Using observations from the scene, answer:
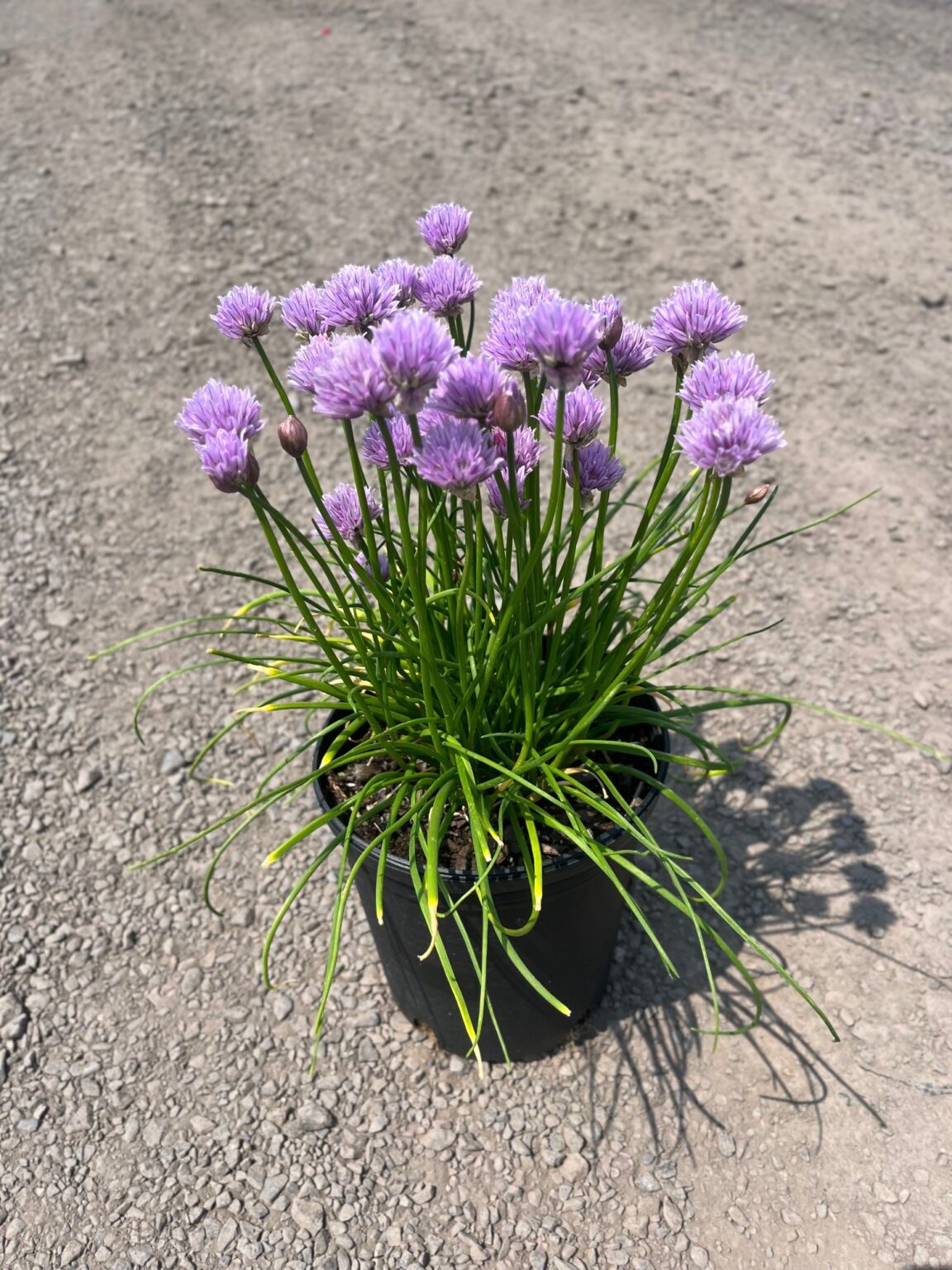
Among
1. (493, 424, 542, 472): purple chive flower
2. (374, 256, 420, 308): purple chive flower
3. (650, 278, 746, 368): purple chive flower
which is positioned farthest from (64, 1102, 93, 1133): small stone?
(650, 278, 746, 368): purple chive flower

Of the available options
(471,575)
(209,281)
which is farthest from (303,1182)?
(209,281)

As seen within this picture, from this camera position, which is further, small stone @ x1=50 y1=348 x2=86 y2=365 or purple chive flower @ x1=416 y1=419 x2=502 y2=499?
small stone @ x1=50 y1=348 x2=86 y2=365

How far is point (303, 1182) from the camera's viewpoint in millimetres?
1744

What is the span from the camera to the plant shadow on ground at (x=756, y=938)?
72.9 inches

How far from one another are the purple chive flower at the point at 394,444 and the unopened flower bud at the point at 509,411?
0.21 meters

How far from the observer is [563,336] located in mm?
1095

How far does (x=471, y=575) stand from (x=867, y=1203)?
1182 millimetres

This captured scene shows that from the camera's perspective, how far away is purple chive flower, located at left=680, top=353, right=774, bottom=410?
1282mm

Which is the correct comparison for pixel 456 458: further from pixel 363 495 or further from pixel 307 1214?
pixel 307 1214

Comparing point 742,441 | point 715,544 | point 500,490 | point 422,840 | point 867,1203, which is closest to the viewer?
point 742,441

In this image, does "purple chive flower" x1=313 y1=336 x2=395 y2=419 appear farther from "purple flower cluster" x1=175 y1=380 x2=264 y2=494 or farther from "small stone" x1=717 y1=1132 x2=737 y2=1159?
"small stone" x1=717 y1=1132 x2=737 y2=1159

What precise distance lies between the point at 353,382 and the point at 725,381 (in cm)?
47

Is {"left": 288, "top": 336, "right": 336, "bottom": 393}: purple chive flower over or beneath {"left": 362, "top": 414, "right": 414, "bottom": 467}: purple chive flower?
over

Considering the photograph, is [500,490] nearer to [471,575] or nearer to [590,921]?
[471,575]
